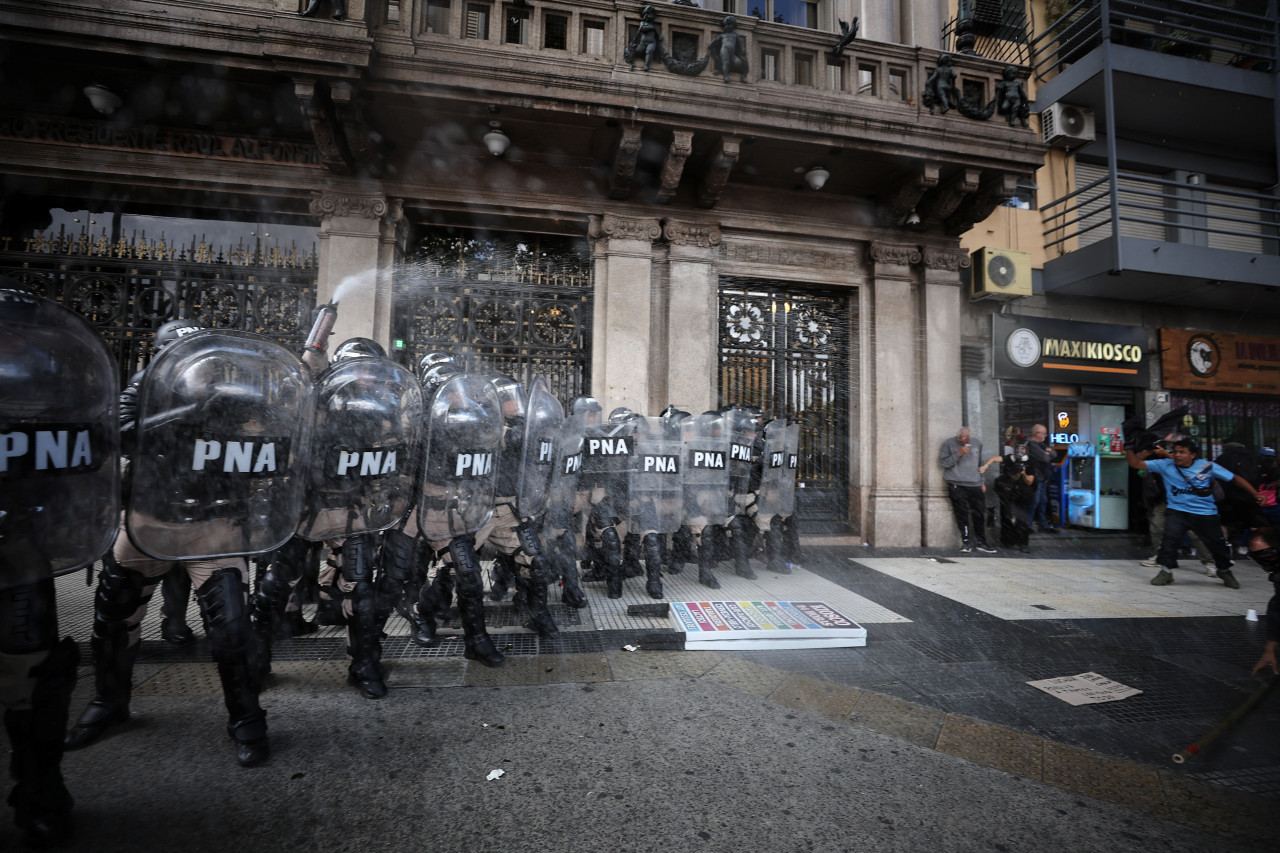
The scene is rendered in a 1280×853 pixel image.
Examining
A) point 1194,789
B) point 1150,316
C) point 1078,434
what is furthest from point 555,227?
point 1150,316

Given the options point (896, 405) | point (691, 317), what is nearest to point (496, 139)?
point (691, 317)

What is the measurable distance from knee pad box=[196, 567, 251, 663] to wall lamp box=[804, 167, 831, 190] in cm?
783

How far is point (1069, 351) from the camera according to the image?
964 centimetres

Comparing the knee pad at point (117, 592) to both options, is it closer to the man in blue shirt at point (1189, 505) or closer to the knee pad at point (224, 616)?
the knee pad at point (224, 616)

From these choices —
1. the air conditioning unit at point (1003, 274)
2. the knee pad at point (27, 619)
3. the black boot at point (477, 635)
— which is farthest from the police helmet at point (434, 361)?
the air conditioning unit at point (1003, 274)

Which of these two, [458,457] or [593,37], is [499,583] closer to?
[458,457]

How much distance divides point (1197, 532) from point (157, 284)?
1263 centimetres

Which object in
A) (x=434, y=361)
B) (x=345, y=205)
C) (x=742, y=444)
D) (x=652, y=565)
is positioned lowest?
(x=652, y=565)

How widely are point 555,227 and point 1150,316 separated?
36.2ft

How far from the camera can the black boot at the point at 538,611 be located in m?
3.79

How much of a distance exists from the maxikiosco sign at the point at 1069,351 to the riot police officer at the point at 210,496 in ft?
33.6

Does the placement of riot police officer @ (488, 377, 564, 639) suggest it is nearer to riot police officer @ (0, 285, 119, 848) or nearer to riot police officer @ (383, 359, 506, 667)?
riot police officer @ (383, 359, 506, 667)

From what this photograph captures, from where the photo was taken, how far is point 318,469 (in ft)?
8.53

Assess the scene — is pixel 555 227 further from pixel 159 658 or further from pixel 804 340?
pixel 159 658
